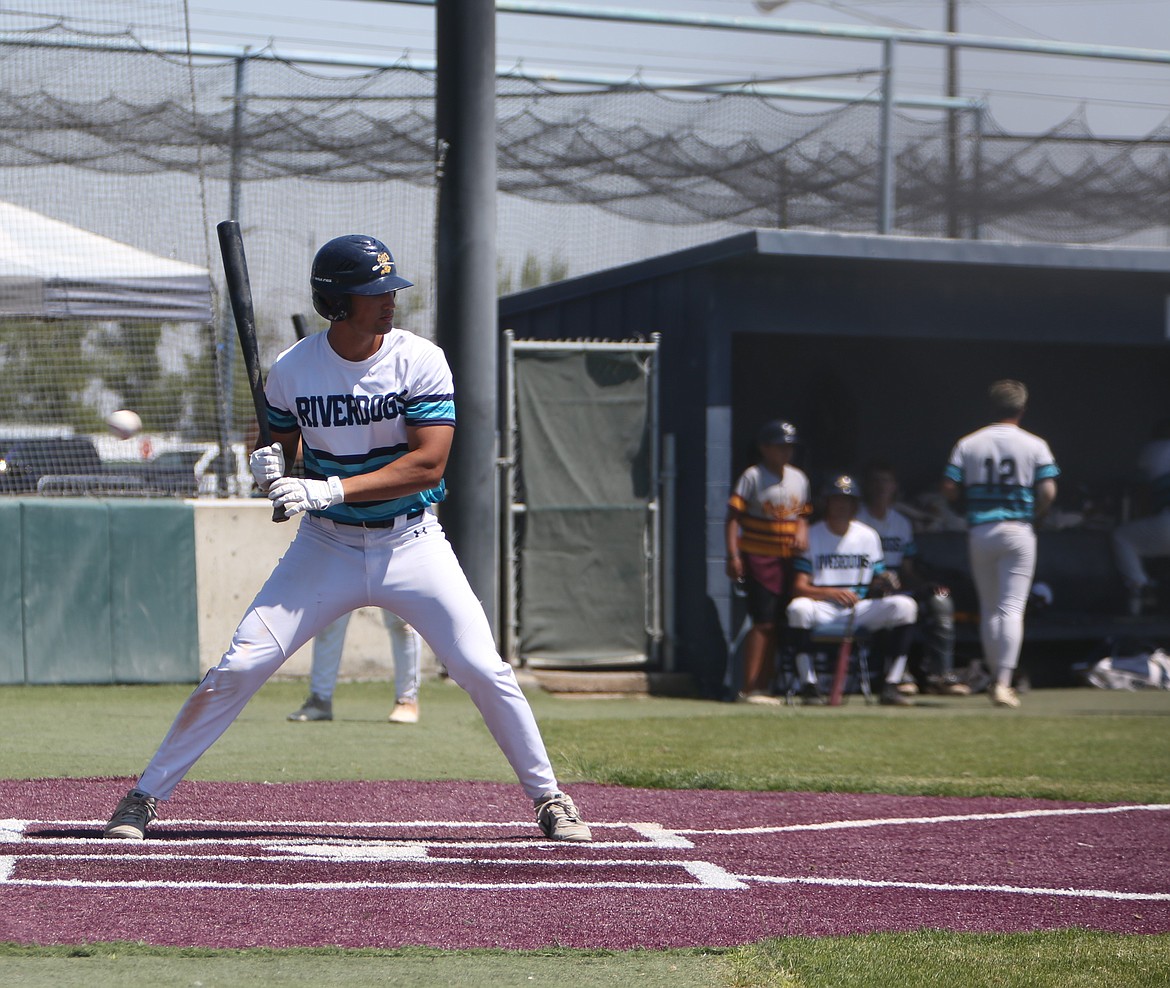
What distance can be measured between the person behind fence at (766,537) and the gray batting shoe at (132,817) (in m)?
5.86

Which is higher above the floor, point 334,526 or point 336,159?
point 336,159

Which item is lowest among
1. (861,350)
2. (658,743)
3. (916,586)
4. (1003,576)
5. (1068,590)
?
(658,743)

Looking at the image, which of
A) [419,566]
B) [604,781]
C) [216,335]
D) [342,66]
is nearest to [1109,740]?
[604,781]

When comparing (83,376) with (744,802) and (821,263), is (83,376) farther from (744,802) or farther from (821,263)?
(744,802)

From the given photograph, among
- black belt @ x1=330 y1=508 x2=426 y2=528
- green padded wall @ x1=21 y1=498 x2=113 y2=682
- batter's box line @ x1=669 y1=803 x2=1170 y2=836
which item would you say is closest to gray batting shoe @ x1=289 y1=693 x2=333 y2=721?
green padded wall @ x1=21 y1=498 x2=113 y2=682

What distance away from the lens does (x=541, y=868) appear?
175 inches

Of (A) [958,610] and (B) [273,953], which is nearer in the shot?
(B) [273,953]

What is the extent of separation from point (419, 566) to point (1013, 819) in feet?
8.40

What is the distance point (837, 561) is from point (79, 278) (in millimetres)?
5116

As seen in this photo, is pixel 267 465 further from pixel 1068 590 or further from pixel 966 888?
pixel 1068 590

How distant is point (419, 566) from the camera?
4.74 m

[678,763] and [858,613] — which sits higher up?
[858,613]

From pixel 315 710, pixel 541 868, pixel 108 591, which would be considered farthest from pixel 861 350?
pixel 541 868

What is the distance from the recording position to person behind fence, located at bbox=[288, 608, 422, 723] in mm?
8039
